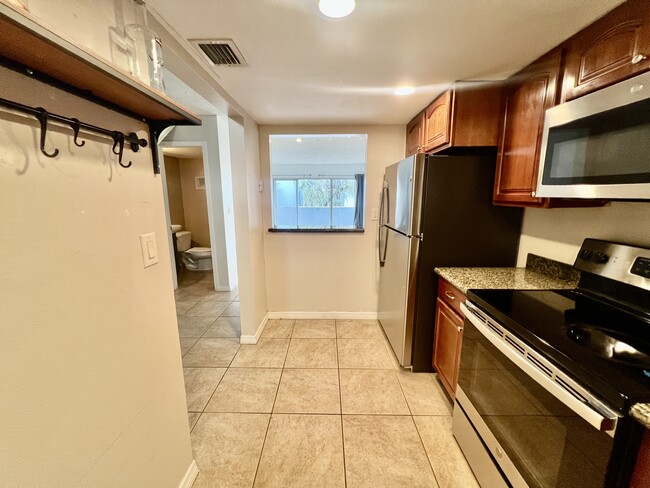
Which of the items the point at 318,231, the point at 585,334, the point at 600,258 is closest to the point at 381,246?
the point at 318,231

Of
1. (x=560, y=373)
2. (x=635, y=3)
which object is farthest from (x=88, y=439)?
(x=635, y=3)

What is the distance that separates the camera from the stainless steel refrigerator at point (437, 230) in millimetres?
1857

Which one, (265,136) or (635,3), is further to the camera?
(265,136)

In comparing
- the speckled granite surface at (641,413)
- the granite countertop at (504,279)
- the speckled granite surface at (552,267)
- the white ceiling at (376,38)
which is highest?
the white ceiling at (376,38)

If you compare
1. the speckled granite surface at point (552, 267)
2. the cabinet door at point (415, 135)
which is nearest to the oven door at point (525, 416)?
the speckled granite surface at point (552, 267)

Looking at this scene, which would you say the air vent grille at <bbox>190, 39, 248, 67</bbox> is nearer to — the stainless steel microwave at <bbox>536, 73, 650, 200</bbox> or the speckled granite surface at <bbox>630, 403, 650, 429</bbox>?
the stainless steel microwave at <bbox>536, 73, 650, 200</bbox>

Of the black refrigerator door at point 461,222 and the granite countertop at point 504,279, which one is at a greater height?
the black refrigerator door at point 461,222

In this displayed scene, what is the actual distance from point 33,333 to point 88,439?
1.31ft

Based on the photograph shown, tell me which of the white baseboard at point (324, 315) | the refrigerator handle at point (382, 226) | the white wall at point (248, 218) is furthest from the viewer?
the white baseboard at point (324, 315)

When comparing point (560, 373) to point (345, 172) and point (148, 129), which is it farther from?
point (345, 172)

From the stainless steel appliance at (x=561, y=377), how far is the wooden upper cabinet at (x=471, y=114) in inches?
35.4

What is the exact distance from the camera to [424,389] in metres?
2.00

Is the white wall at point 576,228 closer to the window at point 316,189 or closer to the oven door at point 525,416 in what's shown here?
the oven door at point 525,416

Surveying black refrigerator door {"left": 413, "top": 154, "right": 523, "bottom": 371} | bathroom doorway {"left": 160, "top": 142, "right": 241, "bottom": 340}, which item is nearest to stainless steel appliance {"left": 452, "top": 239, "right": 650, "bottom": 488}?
black refrigerator door {"left": 413, "top": 154, "right": 523, "bottom": 371}
